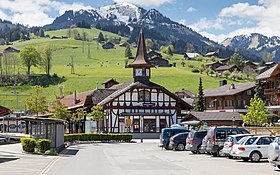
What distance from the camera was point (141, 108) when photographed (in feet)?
247

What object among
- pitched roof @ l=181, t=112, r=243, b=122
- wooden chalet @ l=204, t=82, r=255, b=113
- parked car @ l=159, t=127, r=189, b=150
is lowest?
parked car @ l=159, t=127, r=189, b=150

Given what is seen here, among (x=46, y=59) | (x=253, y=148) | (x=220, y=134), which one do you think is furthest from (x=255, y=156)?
(x=46, y=59)

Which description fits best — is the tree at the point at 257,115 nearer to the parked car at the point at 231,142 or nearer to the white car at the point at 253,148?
the parked car at the point at 231,142

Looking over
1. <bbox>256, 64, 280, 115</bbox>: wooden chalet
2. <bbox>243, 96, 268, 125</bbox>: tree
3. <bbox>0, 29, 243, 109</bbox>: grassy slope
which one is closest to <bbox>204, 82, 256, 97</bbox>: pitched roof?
<bbox>256, 64, 280, 115</bbox>: wooden chalet

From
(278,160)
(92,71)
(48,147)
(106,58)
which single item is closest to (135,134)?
(48,147)

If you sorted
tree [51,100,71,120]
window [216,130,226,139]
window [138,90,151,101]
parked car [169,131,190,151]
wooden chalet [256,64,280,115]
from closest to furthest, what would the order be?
1. window [216,130,226,139]
2. parked car [169,131,190,151]
3. tree [51,100,71,120]
4. wooden chalet [256,64,280,115]
5. window [138,90,151,101]

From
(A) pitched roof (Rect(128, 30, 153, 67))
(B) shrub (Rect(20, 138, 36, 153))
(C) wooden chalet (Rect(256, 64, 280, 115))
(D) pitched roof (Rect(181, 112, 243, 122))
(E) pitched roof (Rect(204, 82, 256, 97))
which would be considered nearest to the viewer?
(B) shrub (Rect(20, 138, 36, 153))

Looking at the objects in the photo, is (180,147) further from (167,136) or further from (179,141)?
(167,136)

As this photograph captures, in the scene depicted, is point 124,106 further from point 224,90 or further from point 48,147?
point 48,147

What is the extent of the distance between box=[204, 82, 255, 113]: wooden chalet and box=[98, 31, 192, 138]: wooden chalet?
1763 cm

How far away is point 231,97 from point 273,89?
17206 millimetres

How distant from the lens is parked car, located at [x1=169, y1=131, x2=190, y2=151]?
4100 cm

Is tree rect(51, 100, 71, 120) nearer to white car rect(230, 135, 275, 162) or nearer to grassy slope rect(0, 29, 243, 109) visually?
white car rect(230, 135, 275, 162)

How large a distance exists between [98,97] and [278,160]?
62.5m
